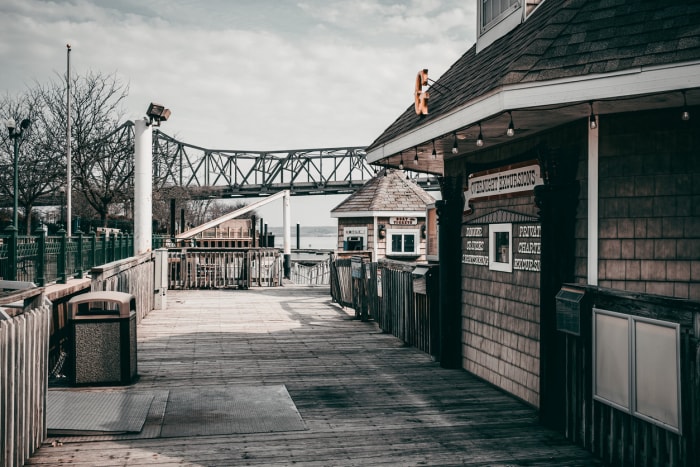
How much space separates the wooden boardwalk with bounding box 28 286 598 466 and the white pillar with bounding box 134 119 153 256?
11.3 ft

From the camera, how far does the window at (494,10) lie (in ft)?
30.4

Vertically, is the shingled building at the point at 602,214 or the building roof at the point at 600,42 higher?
the building roof at the point at 600,42

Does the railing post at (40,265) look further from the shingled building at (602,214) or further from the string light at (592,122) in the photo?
the string light at (592,122)

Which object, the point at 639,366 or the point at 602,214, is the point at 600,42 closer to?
the point at 602,214

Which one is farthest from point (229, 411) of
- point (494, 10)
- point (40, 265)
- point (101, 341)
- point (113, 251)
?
point (113, 251)

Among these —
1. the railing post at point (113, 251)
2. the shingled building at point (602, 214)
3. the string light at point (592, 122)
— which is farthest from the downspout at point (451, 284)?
the railing post at point (113, 251)

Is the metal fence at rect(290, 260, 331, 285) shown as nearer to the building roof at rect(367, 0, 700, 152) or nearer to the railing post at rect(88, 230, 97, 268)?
the railing post at rect(88, 230, 97, 268)

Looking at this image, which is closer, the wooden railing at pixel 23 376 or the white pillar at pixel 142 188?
the wooden railing at pixel 23 376

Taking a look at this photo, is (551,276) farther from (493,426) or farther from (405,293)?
(405,293)

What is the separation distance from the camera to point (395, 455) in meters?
5.59

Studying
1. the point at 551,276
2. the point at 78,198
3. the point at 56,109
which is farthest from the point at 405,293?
the point at 78,198

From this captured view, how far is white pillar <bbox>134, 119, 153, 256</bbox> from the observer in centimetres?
1664

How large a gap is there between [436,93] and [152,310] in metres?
9.64

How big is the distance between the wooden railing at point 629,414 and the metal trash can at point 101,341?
198 inches
